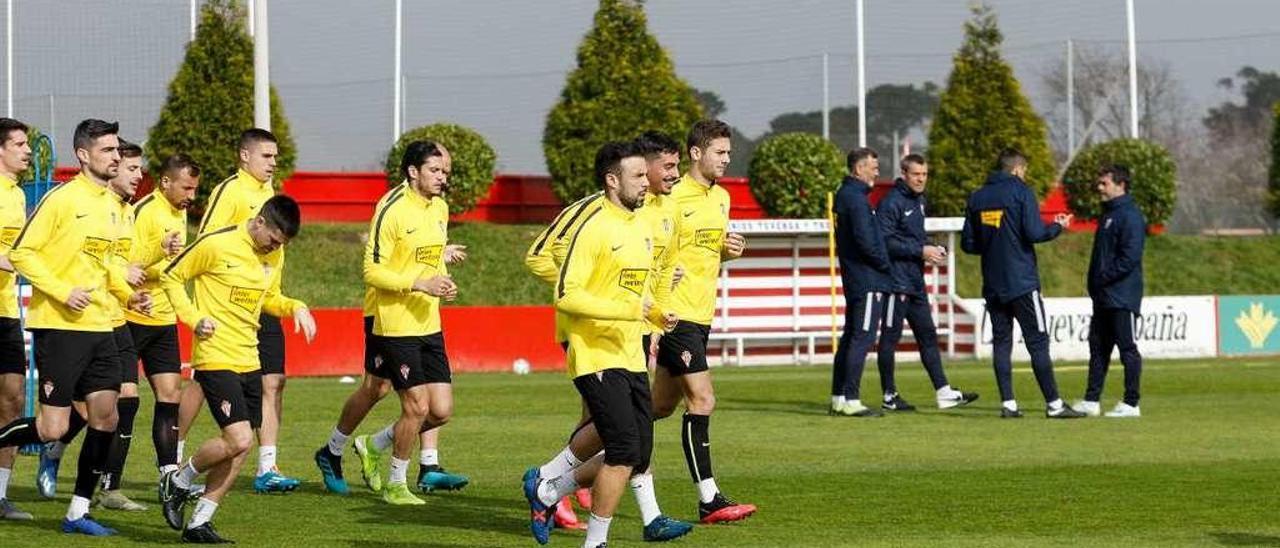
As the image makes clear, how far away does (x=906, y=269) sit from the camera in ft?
62.9

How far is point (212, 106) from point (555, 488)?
82.7 feet

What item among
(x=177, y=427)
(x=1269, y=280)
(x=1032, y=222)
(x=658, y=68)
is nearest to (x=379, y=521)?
(x=177, y=427)

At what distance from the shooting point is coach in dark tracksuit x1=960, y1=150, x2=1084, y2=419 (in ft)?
58.7

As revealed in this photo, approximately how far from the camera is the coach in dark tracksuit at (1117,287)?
17.9 m

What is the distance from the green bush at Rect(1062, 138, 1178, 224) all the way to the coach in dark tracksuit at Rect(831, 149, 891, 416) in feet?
62.8

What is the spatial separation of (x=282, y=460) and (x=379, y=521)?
3.54 meters

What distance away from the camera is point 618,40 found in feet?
115

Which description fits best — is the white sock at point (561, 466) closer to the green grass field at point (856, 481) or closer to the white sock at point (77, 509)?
the green grass field at point (856, 481)

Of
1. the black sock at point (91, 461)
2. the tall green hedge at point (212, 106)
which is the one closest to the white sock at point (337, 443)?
the black sock at point (91, 461)

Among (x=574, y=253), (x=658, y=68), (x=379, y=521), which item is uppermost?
(x=658, y=68)

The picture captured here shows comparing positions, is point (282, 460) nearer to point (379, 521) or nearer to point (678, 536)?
point (379, 521)

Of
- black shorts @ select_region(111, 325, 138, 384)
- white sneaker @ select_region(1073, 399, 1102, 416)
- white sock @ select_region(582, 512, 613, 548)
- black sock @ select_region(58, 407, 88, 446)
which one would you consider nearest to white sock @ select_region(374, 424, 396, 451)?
black shorts @ select_region(111, 325, 138, 384)

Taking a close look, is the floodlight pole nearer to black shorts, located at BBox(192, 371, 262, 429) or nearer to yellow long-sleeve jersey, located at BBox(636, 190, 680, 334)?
yellow long-sleeve jersey, located at BBox(636, 190, 680, 334)

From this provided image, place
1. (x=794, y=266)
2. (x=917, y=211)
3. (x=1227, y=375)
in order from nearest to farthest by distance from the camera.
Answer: (x=917, y=211) → (x=1227, y=375) → (x=794, y=266)
